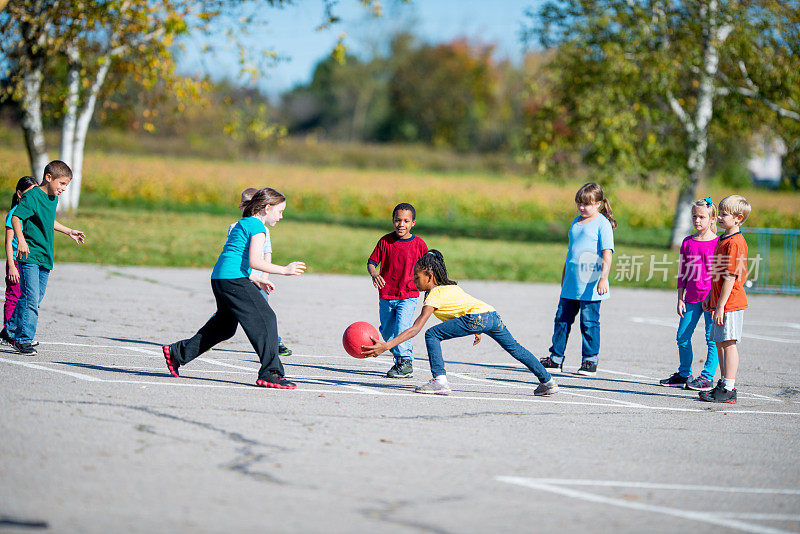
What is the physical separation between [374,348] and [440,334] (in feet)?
1.87

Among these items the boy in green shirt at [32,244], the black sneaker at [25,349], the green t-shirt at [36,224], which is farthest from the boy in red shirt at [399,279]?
the black sneaker at [25,349]

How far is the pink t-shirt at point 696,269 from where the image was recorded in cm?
874

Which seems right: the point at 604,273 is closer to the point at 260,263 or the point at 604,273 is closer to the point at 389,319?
the point at 389,319

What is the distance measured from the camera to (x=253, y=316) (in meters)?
7.48

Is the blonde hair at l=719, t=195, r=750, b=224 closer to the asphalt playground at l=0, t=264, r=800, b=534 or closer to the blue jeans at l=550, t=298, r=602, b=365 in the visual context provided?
the asphalt playground at l=0, t=264, r=800, b=534

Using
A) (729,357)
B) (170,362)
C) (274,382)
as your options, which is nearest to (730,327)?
(729,357)

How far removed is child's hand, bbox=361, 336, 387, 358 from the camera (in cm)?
753

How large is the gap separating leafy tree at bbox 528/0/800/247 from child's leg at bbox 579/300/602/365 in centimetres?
1701

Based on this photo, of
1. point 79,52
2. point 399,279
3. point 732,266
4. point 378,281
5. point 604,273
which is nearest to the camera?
point 732,266

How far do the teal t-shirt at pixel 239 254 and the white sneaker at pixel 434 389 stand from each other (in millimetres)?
1751

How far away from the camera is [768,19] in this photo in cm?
2544

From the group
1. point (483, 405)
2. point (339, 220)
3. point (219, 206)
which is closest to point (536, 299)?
point (483, 405)

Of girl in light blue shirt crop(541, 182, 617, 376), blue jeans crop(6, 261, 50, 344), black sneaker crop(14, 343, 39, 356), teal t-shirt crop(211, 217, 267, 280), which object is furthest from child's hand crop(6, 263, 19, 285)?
girl in light blue shirt crop(541, 182, 617, 376)

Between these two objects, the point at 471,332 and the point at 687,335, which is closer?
the point at 471,332
